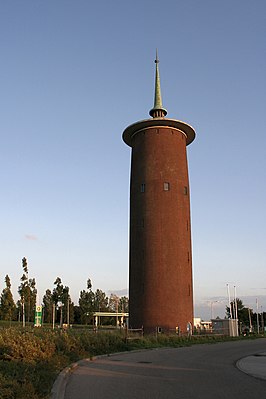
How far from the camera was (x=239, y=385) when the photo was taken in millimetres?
12516

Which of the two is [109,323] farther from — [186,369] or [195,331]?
[186,369]

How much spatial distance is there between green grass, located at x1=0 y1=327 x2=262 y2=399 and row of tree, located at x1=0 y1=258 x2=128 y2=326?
3961 centimetres

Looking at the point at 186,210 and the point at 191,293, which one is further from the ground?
the point at 186,210

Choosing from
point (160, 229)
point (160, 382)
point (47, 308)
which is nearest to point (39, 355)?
point (160, 382)

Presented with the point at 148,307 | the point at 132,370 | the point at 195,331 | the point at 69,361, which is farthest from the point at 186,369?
the point at 195,331

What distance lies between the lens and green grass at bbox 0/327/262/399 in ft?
30.5

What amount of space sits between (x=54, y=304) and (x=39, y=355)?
69304mm

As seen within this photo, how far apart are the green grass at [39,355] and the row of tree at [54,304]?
39608mm

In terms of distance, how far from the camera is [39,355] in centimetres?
1488

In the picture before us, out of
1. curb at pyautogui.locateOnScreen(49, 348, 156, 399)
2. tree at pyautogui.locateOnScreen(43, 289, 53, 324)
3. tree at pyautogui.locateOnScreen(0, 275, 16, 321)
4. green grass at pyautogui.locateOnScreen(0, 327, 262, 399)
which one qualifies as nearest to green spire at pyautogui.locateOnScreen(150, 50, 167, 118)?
green grass at pyautogui.locateOnScreen(0, 327, 262, 399)

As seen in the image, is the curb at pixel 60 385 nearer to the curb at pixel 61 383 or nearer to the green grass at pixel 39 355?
the curb at pixel 61 383

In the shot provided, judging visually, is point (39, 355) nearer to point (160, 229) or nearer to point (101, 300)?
point (160, 229)

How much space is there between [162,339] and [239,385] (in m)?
20.5

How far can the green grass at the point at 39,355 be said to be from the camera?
9.30 meters
